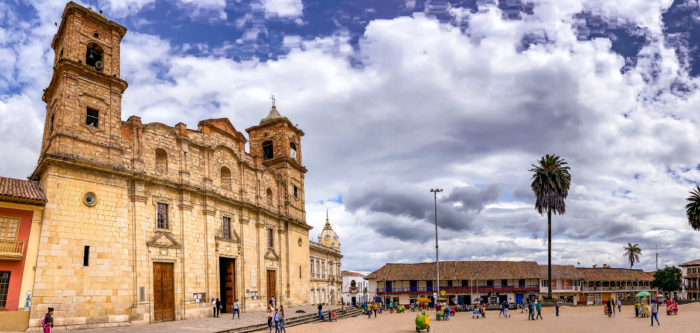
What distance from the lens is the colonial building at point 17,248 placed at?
18.9 meters

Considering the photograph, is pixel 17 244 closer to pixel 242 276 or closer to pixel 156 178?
pixel 156 178

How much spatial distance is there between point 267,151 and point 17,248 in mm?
24962

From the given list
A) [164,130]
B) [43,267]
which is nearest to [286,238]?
[164,130]

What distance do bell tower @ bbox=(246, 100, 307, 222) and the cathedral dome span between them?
85.7ft

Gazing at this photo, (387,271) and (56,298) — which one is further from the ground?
(56,298)

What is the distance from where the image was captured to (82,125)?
2256cm

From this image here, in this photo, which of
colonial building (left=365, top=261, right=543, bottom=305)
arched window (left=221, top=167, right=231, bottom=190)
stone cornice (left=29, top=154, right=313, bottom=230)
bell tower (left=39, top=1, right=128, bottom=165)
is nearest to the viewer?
stone cornice (left=29, top=154, right=313, bottom=230)

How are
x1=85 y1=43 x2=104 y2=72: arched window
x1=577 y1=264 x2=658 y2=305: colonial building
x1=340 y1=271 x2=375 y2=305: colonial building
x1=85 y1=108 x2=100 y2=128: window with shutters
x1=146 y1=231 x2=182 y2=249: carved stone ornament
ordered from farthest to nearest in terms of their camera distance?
x1=340 y1=271 x2=375 y2=305: colonial building < x1=577 y1=264 x2=658 y2=305: colonial building < x1=146 y1=231 x2=182 y2=249: carved stone ornament < x1=85 y1=43 x2=104 y2=72: arched window < x1=85 y1=108 x2=100 y2=128: window with shutters

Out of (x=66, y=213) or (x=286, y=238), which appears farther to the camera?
(x=286, y=238)

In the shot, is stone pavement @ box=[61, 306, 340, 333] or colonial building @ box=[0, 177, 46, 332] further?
stone pavement @ box=[61, 306, 340, 333]

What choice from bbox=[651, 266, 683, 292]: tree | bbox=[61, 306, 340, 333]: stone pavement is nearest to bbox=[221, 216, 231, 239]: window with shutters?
bbox=[61, 306, 340, 333]: stone pavement

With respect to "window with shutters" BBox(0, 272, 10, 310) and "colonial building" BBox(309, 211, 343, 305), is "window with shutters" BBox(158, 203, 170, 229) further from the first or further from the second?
"colonial building" BBox(309, 211, 343, 305)

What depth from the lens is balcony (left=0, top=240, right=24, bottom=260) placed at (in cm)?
A: 1886

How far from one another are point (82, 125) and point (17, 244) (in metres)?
6.10
